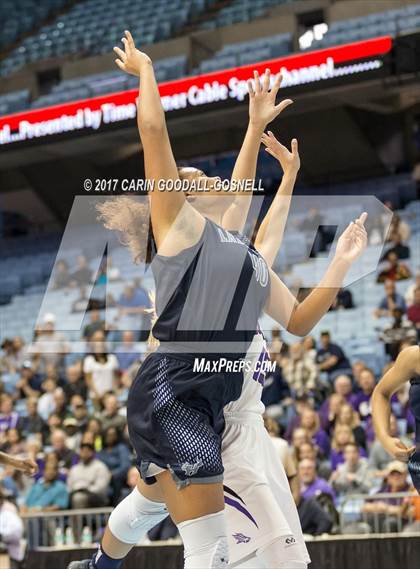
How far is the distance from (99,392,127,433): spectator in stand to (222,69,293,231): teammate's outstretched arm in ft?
21.9

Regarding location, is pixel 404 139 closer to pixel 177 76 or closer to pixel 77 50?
pixel 177 76

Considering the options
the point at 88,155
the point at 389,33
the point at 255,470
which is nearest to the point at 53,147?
the point at 88,155

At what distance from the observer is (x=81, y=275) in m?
14.5

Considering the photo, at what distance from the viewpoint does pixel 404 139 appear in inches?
664

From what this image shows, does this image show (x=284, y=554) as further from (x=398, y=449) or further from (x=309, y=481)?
(x=309, y=481)

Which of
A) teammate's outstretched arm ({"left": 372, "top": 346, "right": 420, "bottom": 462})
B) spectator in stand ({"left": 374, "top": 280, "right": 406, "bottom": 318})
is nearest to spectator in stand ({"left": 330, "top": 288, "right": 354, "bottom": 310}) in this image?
spectator in stand ({"left": 374, "top": 280, "right": 406, "bottom": 318})

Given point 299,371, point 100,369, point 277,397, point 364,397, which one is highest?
point 100,369

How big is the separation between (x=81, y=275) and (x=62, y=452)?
4155mm

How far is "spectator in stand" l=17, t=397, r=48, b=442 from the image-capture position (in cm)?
1192

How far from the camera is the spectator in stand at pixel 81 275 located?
14.4 metres

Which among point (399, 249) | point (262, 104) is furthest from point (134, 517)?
point (399, 249)

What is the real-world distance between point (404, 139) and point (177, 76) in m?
4.19

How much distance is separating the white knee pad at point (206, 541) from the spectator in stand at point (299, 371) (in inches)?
286

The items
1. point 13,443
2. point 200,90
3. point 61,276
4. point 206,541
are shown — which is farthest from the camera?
point 61,276
